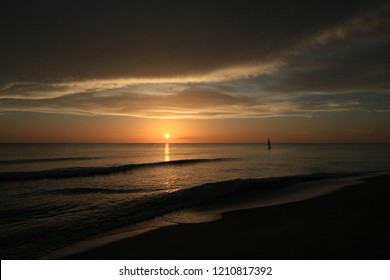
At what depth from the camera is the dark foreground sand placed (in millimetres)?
7375

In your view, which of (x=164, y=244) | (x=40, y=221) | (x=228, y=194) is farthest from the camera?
(x=228, y=194)

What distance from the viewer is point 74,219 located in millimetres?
12406

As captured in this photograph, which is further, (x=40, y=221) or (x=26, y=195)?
(x=26, y=195)

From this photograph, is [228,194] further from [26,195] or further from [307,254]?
[26,195]

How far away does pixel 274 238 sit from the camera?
8.70 meters

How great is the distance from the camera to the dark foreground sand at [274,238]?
738 centimetres

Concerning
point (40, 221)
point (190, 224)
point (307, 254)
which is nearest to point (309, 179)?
point (190, 224)

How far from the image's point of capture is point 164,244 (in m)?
8.70

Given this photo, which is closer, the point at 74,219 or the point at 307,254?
the point at 307,254
